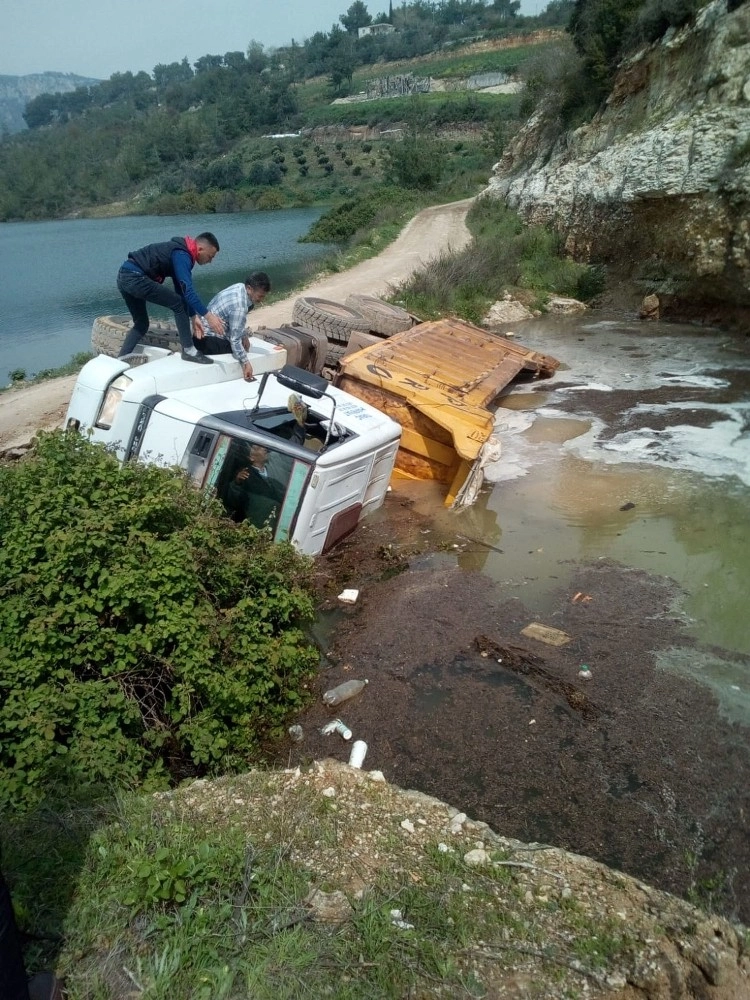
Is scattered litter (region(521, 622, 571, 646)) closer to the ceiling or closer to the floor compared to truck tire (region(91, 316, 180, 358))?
closer to the floor

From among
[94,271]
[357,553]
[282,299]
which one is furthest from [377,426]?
[94,271]

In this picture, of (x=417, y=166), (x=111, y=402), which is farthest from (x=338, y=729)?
(x=417, y=166)

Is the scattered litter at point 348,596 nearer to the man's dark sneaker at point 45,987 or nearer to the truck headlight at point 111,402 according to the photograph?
the truck headlight at point 111,402

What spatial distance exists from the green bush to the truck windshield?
73cm

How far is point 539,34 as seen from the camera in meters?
83.7

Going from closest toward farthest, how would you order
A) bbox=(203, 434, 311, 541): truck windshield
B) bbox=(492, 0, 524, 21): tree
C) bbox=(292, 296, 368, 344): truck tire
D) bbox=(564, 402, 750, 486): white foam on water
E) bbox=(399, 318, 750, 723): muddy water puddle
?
bbox=(203, 434, 311, 541): truck windshield < bbox=(399, 318, 750, 723): muddy water puddle < bbox=(564, 402, 750, 486): white foam on water < bbox=(292, 296, 368, 344): truck tire < bbox=(492, 0, 524, 21): tree

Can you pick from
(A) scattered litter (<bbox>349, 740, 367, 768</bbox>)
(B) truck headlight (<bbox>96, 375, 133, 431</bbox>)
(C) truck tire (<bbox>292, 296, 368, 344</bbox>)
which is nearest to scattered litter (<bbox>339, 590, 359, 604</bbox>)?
(A) scattered litter (<bbox>349, 740, 367, 768</bbox>)

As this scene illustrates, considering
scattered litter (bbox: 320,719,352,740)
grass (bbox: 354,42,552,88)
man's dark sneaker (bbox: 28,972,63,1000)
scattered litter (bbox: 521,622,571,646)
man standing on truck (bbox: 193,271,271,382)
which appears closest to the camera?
man's dark sneaker (bbox: 28,972,63,1000)

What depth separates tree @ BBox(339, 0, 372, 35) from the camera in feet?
551

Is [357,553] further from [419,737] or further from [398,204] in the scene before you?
[398,204]

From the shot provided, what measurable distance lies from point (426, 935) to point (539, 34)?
99366mm

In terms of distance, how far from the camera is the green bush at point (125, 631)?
380cm

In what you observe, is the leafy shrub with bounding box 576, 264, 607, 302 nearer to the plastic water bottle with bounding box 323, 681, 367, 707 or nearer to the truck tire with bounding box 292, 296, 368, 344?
the truck tire with bounding box 292, 296, 368, 344

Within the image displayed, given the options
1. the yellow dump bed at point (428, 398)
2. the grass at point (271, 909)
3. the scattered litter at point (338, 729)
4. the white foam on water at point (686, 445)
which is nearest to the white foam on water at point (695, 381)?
the white foam on water at point (686, 445)
